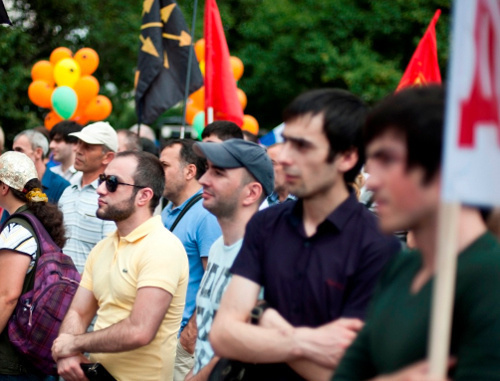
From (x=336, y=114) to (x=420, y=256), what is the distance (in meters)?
0.87

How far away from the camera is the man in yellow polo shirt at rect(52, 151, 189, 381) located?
4188 millimetres

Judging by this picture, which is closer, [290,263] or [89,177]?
[290,263]

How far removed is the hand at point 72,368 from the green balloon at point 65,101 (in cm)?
701

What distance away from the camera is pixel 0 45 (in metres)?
17.0

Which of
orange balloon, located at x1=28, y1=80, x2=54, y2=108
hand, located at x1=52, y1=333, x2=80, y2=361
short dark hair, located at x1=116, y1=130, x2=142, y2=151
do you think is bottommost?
orange balloon, located at x1=28, y1=80, x2=54, y2=108

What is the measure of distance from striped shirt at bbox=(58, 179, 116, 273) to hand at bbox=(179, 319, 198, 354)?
1.44 m

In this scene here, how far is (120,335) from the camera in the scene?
164 inches

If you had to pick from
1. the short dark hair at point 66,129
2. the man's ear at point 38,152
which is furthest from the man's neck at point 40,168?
the short dark hair at point 66,129

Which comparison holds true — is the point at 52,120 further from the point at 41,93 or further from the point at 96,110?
the point at 96,110

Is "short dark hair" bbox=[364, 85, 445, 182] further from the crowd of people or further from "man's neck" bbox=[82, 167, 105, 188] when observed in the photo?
"man's neck" bbox=[82, 167, 105, 188]

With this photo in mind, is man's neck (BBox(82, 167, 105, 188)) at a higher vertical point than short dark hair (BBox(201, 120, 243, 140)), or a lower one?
lower

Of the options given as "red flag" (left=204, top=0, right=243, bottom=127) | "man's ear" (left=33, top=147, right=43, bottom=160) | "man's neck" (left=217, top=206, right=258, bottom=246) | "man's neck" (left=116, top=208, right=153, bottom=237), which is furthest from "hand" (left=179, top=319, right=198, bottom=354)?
"man's ear" (left=33, top=147, right=43, bottom=160)

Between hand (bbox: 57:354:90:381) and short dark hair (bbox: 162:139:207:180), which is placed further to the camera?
short dark hair (bbox: 162:139:207:180)

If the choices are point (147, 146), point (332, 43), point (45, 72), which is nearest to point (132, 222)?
point (147, 146)
